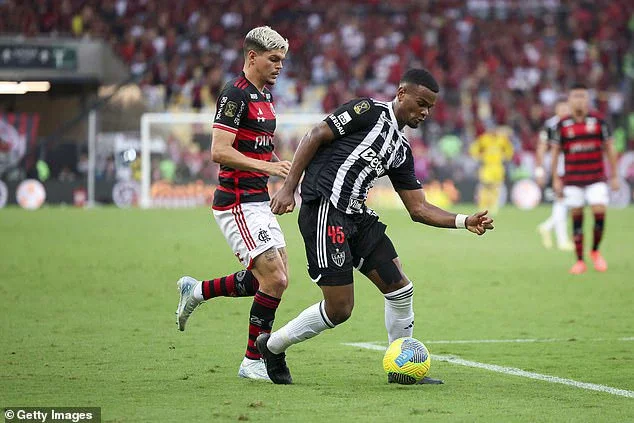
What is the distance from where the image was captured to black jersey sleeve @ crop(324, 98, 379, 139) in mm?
7211

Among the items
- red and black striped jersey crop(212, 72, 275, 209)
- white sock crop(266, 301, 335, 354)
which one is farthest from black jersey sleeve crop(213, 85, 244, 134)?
white sock crop(266, 301, 335, 354)

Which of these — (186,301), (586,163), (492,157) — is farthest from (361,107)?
(492,157)

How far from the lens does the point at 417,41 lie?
38688 millimetres

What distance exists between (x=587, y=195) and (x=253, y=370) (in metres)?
9.44

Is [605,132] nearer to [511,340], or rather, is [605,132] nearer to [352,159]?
[511,340]

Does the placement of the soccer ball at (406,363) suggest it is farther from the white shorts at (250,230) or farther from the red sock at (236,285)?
the red sock at (236,285)

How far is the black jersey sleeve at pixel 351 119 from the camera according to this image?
7.21 metres

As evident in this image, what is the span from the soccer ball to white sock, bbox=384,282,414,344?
20 cm

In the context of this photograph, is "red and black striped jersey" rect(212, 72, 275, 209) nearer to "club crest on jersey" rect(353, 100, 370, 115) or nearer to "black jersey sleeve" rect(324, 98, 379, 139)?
"black jersey sleeve" rect(324, 98, 379, 139)

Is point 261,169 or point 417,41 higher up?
point 417,41

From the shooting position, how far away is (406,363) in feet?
24.2

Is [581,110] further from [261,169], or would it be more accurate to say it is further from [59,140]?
[59,140]

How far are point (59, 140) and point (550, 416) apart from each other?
28072 mm

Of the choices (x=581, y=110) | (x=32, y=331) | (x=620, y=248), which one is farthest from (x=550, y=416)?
(x=620, y=248)
